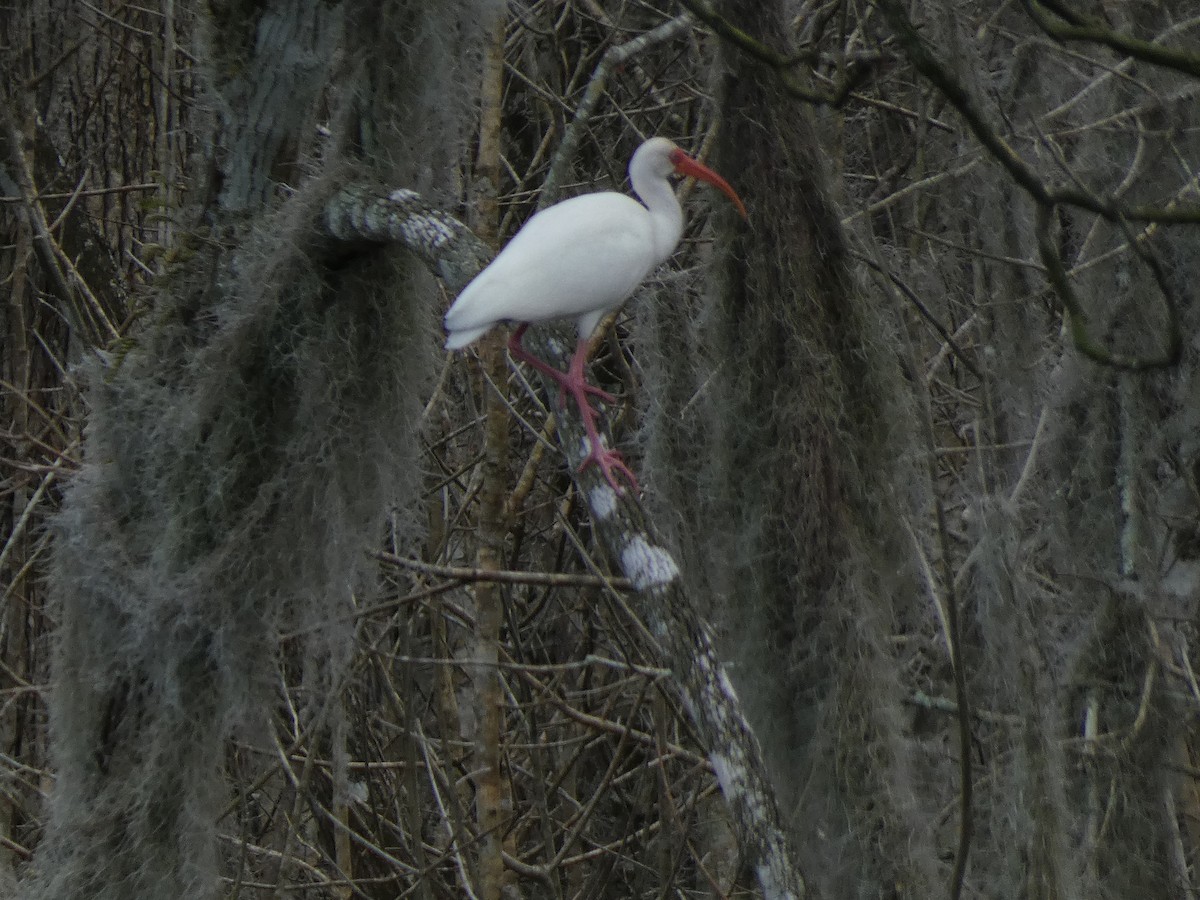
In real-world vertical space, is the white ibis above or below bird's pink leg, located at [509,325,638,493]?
above

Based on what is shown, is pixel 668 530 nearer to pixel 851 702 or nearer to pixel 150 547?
pixel 851 702

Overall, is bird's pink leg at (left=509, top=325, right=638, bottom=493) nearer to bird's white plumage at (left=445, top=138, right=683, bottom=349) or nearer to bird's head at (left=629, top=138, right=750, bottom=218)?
bird's white plumage at (left=445, top=138, right=683, bottom=349)

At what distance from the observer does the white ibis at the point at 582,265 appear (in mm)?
2215

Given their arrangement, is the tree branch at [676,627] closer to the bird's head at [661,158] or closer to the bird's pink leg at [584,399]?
the bird's pink leg at [584,399]

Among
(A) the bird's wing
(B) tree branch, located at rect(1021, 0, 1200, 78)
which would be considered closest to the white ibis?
(A) the bird's wing

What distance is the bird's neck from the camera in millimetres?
2873

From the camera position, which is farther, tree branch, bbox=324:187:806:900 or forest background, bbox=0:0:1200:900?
forest background, bbox=0:0:1200:900

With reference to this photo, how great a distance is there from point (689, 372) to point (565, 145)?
73 centimetres

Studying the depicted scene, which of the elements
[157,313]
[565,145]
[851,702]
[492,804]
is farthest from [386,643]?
[851,702]

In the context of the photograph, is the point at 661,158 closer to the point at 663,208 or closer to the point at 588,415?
the point at 663,208

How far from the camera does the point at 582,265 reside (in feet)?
8.25

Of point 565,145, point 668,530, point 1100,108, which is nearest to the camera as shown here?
point 668,530

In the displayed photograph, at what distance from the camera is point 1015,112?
338 centimetres

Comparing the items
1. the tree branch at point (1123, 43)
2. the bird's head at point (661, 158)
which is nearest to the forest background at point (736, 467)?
the bird's head at point (661, 158)
